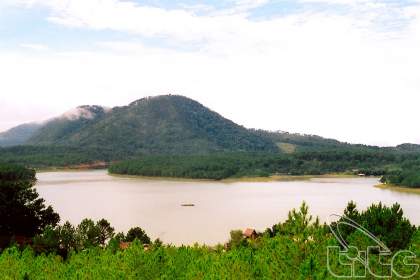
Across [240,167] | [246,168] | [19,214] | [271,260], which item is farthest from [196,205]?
[246,168]

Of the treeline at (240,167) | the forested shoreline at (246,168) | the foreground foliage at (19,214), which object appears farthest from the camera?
the treeline at (240,167)

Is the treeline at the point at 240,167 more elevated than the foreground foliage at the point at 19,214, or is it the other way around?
the treeline at the point at 240,167

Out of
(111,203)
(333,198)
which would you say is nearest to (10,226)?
(111,203)

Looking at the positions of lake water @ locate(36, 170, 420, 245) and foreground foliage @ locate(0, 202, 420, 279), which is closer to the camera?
foreground foliage @ locate(0, 202, 420, 279)

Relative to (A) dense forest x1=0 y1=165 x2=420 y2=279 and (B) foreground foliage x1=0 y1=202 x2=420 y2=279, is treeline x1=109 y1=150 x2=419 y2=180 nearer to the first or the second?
(A) dense forest x1=0 y1=165 x2=420 y2=279

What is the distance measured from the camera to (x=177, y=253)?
25.1 m

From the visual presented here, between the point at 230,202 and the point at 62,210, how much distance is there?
1186 inches

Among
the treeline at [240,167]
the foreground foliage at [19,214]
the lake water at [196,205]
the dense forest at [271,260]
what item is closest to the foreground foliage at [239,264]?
the dense forest at [271,260]

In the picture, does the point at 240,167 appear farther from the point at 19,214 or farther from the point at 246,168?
the point at 19,214

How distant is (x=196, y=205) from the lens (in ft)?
305

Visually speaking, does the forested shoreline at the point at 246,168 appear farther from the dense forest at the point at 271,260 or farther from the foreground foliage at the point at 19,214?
the dense forest at the point at 271,260

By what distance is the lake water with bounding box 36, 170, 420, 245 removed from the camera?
66.6 meters

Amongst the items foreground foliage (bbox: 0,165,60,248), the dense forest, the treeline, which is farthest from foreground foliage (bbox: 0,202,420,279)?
the treeline

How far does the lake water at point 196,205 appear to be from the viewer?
66.6m
